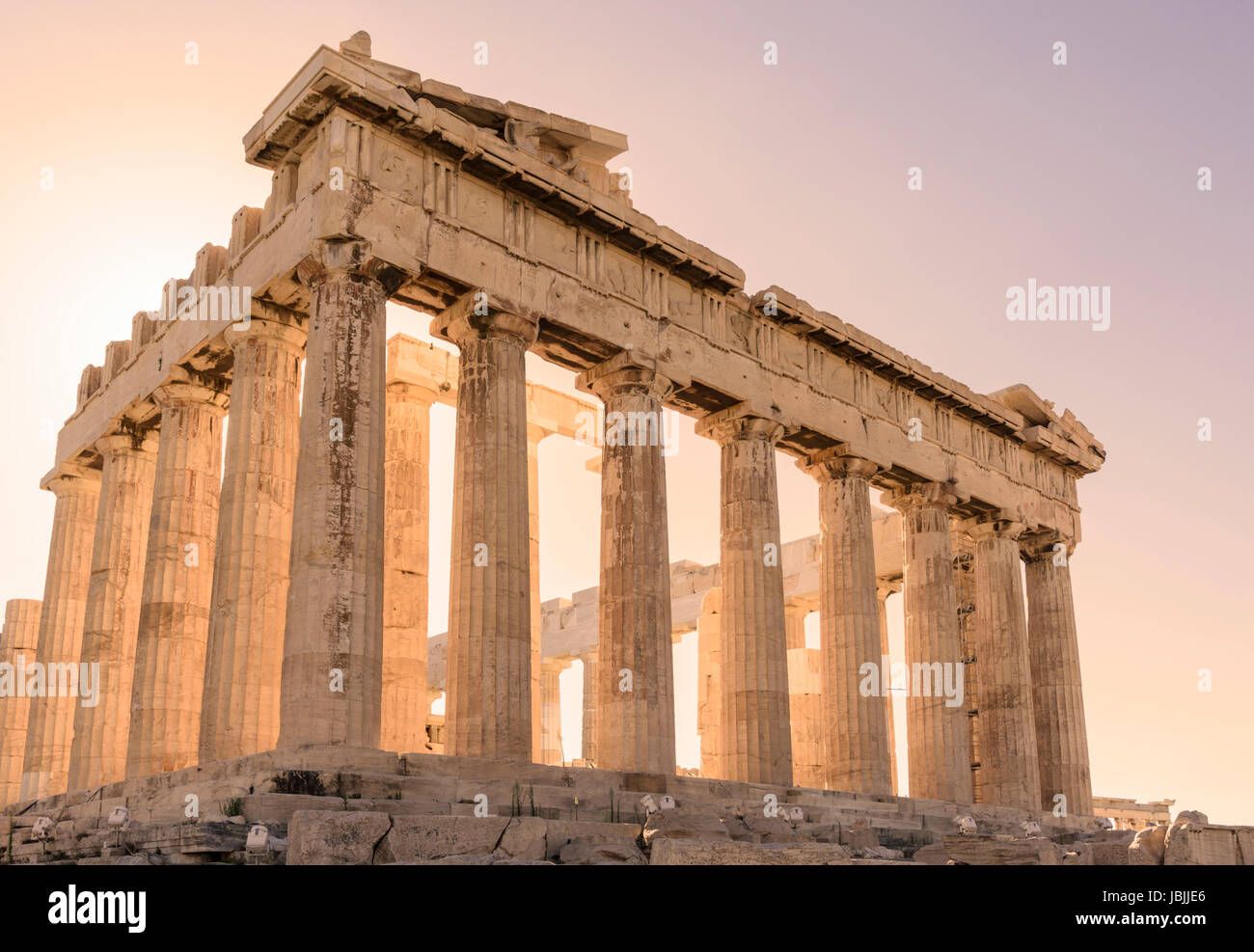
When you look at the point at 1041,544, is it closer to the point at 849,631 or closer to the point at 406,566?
the point at 849,631

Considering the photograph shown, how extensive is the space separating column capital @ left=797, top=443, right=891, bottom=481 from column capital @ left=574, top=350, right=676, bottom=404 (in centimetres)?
677

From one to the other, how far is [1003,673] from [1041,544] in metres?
5.28

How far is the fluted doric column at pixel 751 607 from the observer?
96.6 ft

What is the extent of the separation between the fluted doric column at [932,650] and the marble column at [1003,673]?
237 centimetres

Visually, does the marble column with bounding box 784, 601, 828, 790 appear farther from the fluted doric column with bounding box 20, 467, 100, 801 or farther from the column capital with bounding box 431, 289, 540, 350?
the fluted doric column with bounding box 20, 467, 100, 801

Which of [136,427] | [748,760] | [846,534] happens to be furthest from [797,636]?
[136,427]

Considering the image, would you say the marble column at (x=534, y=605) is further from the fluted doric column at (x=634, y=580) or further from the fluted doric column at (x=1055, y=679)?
the fluted doric column at (x=1055, y=679)

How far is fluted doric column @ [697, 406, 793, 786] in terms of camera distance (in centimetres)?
2945

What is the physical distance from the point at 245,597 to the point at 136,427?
10171 millimetres

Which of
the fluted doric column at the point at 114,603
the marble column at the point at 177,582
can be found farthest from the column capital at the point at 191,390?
the fluted doric column at the point at 114,603
